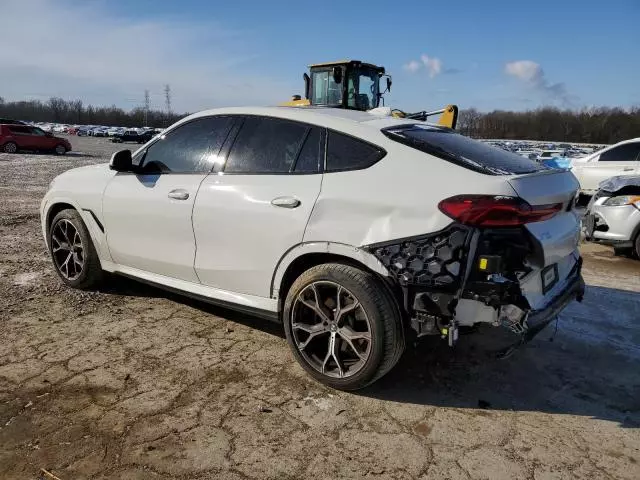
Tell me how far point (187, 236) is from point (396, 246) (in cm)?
A: 170

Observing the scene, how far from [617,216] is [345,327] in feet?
18.3

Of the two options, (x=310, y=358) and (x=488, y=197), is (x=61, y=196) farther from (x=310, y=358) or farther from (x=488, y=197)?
(x=488, y=197)

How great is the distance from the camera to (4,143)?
25625 mm

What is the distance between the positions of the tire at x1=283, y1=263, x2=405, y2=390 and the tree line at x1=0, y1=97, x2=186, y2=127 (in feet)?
338

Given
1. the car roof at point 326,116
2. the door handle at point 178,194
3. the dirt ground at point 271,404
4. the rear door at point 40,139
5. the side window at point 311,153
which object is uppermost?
the car roof at point 326,116

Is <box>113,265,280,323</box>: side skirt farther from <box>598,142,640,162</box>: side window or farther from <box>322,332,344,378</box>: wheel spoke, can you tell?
<box>598,142,640,162</box>: side window

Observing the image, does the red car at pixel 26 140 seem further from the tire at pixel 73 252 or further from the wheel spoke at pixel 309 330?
the wheel spoke at pixel 309 330

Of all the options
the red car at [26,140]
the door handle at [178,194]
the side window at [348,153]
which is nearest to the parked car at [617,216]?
the side window at [348,153]

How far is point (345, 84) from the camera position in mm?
12539

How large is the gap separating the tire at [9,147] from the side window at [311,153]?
27693 millimetres

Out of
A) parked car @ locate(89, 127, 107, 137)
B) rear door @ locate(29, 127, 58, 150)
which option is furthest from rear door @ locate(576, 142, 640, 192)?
parked car @ locate(89, 127, 107, 137)

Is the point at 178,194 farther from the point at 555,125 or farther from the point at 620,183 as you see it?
the point at 555,125

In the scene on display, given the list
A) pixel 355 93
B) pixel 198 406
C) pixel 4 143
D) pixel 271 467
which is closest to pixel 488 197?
pixel 271 467

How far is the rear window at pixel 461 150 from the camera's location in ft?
9.82
